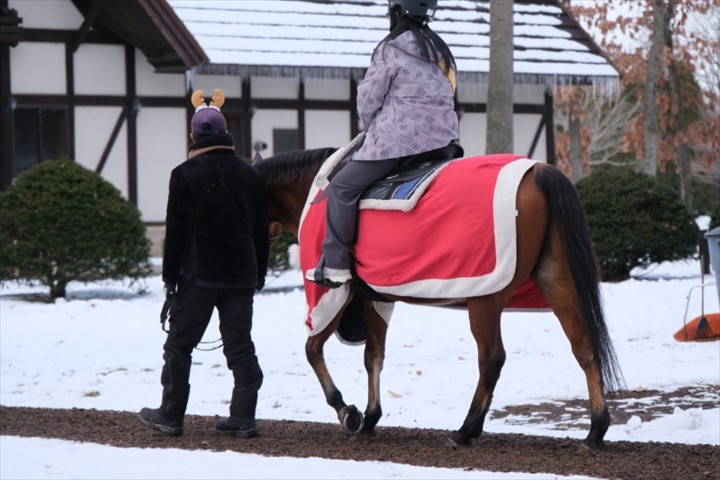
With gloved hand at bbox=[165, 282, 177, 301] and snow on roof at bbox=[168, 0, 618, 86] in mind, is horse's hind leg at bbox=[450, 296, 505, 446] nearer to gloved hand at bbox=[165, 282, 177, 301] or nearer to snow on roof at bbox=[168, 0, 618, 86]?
gloved hand at bbox=[165, 282, 177, 301]

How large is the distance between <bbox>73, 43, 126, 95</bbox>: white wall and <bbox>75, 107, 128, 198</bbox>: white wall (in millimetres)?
331

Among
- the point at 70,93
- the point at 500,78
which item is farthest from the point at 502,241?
the point at 70,93

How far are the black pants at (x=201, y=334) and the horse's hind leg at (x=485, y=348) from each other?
1526mm

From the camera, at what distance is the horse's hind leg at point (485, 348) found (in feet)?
22.6

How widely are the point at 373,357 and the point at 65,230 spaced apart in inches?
371

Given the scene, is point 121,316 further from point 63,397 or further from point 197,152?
point 197,152

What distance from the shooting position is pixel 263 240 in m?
7.97

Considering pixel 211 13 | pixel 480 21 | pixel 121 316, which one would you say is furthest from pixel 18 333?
pixel 480 21

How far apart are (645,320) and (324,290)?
7380 millimetres

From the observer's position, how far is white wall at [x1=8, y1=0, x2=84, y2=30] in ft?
67.3

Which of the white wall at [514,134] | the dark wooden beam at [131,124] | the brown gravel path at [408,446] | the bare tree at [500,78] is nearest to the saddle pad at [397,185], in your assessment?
the brown gravel path at [408,446]

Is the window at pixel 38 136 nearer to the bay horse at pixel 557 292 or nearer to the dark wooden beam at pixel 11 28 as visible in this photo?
the dark wooden beam at pixel 11 28

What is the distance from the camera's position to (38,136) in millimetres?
21109

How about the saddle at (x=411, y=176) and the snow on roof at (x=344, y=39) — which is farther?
the snow on roof at (x=344, y=39)
